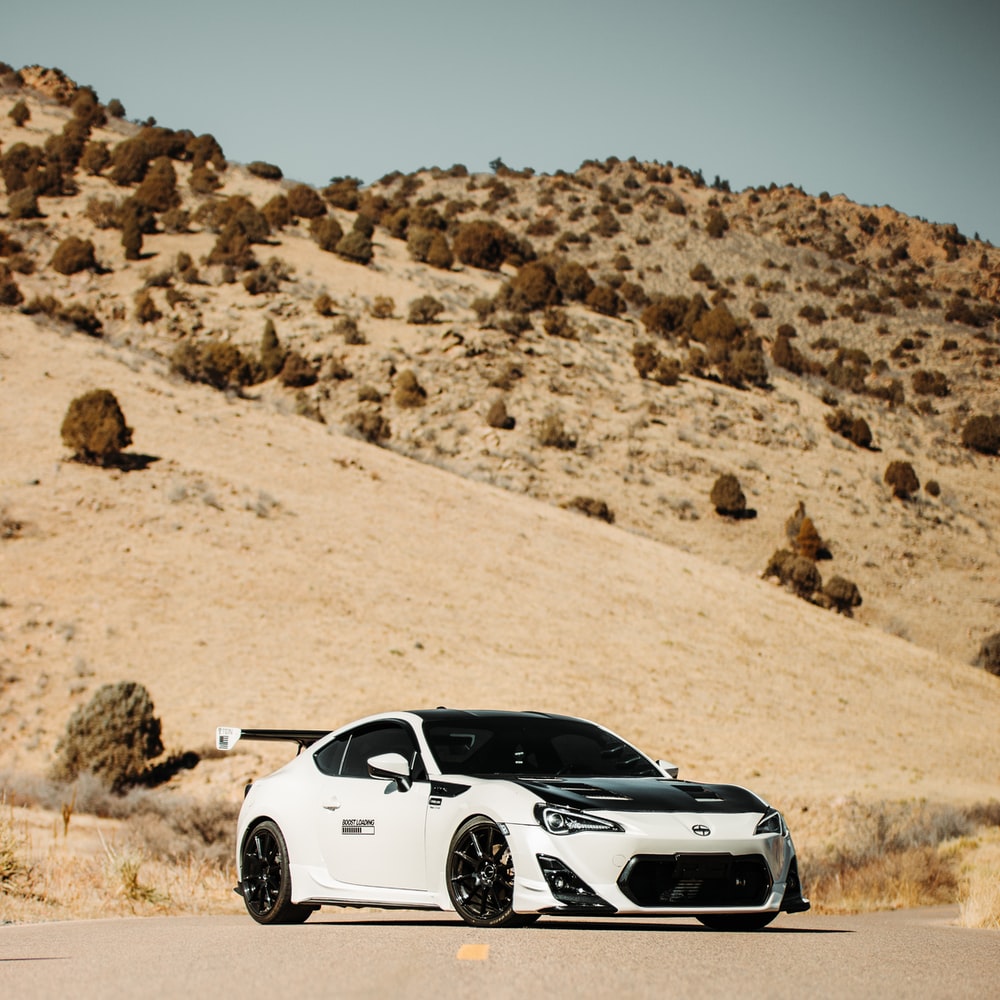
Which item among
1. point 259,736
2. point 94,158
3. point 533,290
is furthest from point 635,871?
point 94,158

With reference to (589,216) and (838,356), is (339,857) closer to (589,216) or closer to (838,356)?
(838,356)

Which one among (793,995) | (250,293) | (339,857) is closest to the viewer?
(793,995)

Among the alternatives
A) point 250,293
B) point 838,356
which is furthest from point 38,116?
point 838,356

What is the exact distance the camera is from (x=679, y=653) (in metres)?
35.6

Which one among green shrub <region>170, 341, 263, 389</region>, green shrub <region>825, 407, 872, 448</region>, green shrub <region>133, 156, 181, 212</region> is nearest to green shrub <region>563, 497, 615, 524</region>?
green shrub <region>170, 341, 263, 389</region>

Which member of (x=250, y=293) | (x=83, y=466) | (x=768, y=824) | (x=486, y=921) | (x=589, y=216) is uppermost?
(x=589, y=216)

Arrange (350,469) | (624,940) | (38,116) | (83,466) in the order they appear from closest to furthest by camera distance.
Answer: (624,940) → (83,466) → (350,469) → (38,116)

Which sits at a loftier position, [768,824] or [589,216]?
[589,216]

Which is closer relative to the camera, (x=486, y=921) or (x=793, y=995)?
(x=793, y=995)

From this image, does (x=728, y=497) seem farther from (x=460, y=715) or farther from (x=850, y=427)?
(x=460, y=715)

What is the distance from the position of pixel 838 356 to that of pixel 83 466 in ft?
178

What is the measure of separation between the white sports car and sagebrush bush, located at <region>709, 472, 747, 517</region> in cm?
4344

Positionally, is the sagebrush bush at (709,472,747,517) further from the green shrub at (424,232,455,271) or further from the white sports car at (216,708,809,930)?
the white sports car at (216,708,809,930)

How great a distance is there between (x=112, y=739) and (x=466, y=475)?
1107 inches
